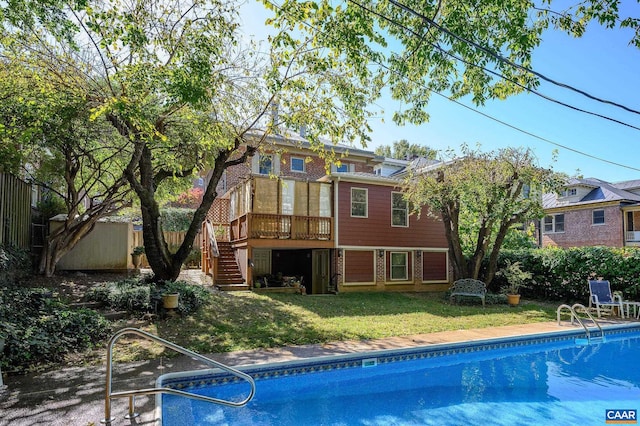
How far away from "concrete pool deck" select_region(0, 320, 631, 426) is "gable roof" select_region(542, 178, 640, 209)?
21.1m

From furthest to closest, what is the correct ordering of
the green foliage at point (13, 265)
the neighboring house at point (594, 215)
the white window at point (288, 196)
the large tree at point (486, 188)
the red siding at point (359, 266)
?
the neighboring house at point (594, 215), the red siding at point (359, 266), the white window at point (288, 196), the large tree at point (486, 188), the green foliage at point (13, 265)

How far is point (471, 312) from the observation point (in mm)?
11945

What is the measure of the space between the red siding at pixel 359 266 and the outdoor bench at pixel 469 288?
A: 3642 mm

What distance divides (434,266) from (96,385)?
1535 cm

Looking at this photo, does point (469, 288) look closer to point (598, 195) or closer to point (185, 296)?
point (185, 296)

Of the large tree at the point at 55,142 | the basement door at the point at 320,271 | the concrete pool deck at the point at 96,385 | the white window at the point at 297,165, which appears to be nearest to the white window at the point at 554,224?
the white window at the point at 297,165

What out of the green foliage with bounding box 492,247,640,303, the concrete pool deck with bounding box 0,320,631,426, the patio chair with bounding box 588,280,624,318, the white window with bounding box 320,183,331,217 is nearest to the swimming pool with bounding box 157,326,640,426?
the concrete pool deck with bounding box 0,320,631,426

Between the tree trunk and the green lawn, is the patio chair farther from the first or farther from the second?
the tree trunk

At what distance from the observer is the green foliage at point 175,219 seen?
23.7 metres

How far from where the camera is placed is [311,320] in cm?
986

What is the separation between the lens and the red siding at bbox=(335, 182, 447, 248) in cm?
1628

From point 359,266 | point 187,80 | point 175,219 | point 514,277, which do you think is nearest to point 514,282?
point 514,277

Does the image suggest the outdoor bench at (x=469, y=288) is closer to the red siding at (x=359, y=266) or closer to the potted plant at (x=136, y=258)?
the red siding at (x=359, y=266)

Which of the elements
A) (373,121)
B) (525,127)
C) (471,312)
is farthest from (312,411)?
(525,127)
